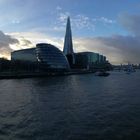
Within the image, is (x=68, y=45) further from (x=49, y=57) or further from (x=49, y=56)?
(x=49, y=57)

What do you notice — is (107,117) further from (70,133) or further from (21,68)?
(21,68)

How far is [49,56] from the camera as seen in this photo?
132625 mm

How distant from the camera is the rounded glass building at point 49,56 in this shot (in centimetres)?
13070

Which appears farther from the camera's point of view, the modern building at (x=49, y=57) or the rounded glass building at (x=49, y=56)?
the rounded glass building at (x=49, y=56)

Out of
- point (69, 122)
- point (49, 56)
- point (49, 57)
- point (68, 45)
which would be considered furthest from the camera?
point (68, 45)

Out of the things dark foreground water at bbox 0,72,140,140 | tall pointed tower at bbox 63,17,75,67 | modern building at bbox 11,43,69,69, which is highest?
tall pointed tower at bbox 63,17,75,67

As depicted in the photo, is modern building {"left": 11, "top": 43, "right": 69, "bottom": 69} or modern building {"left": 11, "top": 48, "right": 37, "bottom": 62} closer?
modern building {"left": 11, "top": 43, "right": 69, "bottom": 69}

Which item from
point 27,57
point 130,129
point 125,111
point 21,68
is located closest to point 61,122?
point 130,129

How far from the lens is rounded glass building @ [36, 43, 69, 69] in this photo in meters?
131

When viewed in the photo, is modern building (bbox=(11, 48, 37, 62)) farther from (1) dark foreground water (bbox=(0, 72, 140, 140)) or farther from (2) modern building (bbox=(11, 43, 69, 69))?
(1) dark foreground water (bbox=(0, 72, 140, 140))

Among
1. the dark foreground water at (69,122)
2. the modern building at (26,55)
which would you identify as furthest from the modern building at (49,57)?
the dark foreground water at (69,122)

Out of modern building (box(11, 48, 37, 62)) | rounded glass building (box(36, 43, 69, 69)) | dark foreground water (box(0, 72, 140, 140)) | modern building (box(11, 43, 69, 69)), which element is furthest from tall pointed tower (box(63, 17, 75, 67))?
dark foreground water (box(0, 72, 140, 140))

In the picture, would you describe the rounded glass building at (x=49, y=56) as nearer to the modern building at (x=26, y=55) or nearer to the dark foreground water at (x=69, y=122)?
the modern building at (x=26, y=55)

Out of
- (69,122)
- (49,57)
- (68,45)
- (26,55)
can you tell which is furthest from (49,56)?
(69,122)
